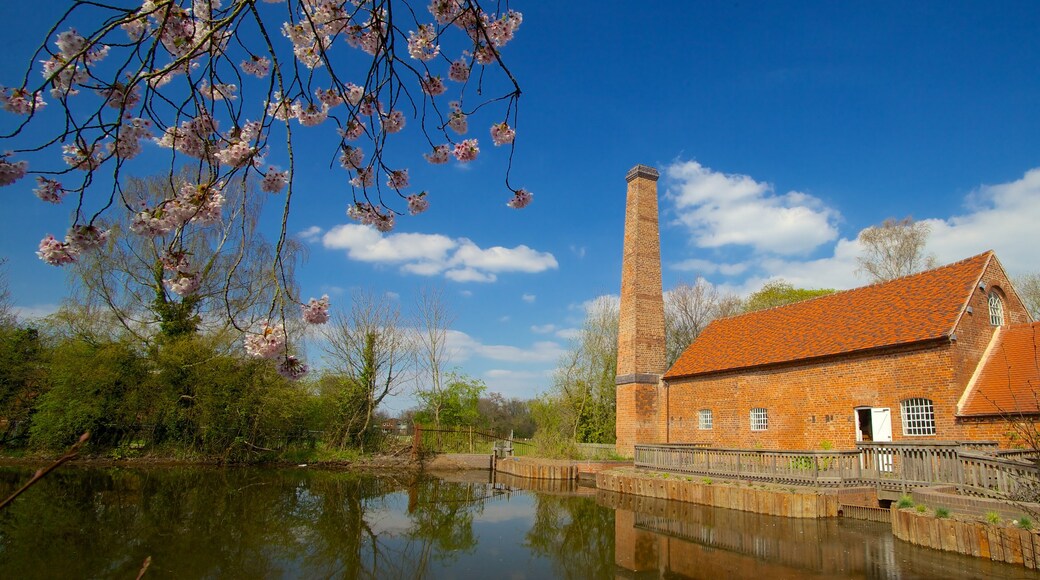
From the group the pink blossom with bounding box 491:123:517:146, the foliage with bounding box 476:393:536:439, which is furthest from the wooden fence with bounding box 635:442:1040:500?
the foliage with bounding box 476:393:536:439

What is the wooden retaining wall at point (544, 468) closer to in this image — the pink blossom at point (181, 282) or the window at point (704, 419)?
the window at point (704, 419)

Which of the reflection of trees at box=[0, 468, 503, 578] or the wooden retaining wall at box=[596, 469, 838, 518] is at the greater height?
the wooden retaining wall at box=[596, 469, 838, 518]

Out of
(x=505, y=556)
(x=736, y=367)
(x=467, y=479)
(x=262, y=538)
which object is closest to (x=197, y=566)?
(x=262, y=538)

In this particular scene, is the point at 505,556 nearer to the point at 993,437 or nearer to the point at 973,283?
the point at 993,437

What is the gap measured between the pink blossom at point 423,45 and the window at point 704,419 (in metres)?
19.7

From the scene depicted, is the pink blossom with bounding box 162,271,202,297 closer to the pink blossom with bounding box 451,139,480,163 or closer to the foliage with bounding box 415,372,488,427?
the pink blossom with bounding box 451,139,480,163

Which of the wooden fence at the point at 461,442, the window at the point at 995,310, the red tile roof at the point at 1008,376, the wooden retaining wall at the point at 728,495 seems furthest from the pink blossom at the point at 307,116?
the wooden fence at the point at 461,442

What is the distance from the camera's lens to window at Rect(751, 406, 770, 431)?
1876 centimetres

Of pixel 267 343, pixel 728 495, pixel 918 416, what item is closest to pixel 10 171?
pixel 267 343

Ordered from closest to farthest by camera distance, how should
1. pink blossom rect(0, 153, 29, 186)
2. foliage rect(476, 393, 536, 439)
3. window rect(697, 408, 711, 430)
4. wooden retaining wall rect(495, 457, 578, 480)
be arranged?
pink blossom rect(0, 153, 29, 186) < wooden retaining wall rect(495, 457, 578, 480) < window rect(697, 408, 711, 430) < foliage rect(476, 393, 536, 439)

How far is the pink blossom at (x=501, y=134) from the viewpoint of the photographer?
3734 millimetres

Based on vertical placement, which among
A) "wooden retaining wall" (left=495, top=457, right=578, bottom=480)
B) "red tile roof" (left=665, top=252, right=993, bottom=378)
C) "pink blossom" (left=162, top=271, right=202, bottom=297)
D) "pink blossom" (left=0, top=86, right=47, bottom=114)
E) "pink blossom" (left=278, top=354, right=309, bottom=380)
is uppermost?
"red tile roof" (left=665, top=252, right=993, bottom=378)

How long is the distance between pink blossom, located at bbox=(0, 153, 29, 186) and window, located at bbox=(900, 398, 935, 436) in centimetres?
1700

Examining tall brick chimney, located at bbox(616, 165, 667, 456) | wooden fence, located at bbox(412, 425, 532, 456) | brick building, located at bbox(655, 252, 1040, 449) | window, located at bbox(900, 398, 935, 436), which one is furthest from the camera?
wooden fence, located at bbox(412, 425, 532, 456)
